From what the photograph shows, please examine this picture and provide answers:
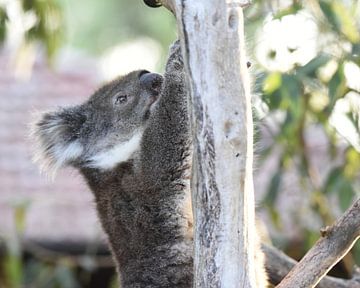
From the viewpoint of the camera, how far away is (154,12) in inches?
488

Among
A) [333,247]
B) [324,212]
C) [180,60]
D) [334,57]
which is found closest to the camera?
[333,247]

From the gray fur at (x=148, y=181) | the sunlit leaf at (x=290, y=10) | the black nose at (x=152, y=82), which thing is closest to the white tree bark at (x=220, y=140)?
the gray fur at (x=148, y=181)

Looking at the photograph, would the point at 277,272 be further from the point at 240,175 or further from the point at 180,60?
the point at 240,175

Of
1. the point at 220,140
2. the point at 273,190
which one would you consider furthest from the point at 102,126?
the point at 220,140

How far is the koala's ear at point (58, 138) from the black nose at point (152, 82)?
0.40 meters

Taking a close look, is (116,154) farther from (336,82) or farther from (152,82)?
(336,82)

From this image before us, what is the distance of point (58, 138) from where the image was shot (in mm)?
3912

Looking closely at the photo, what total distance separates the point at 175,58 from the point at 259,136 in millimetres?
851

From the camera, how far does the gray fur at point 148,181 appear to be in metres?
3.26

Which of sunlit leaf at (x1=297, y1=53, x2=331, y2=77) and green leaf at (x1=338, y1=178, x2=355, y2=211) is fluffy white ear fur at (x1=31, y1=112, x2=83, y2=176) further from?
green leaf at (x1=338, y1=178, x2=355, y2=211)

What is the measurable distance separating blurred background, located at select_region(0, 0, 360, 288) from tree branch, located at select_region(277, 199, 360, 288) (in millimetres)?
837

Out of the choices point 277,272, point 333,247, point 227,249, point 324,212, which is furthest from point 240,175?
point 324,212

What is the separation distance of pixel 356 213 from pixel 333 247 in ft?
0.34

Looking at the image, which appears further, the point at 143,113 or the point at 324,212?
the point at 324,212
